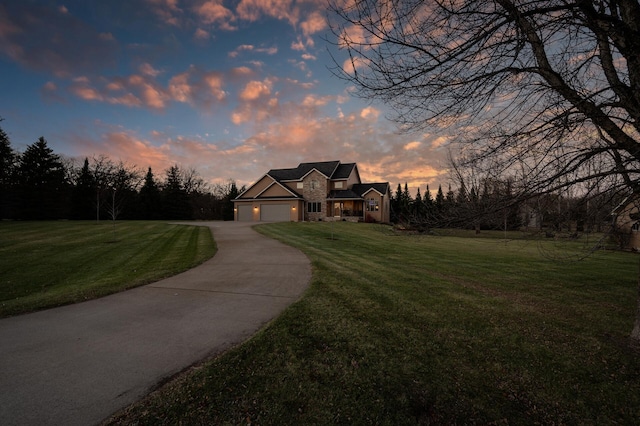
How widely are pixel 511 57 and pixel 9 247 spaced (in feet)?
71.5

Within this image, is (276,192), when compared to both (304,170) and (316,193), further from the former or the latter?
(304,170)

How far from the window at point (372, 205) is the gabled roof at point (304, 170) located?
21.6 ft

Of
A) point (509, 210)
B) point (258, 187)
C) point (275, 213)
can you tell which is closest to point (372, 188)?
point (275, 213)

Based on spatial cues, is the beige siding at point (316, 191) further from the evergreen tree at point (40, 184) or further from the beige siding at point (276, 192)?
the evergreen tree at point (40, 184)

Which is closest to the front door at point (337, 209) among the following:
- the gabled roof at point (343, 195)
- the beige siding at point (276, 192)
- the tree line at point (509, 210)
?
the gabled roof at point (343, 195)

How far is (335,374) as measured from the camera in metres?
3.05

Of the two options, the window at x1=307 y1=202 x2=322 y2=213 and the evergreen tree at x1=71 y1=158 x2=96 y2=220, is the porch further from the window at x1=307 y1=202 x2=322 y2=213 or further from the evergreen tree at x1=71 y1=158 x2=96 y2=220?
the evergreen tree at x1=71 y1=158 x2=96 y2=220

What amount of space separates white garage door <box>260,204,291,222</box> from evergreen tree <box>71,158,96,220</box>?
2829 cm

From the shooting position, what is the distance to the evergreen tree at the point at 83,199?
40875mm

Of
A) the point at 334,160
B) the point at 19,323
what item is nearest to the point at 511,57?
the point at 19,323

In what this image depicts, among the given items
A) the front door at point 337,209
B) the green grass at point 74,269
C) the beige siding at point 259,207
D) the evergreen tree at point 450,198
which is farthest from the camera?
the front door at point 337,209

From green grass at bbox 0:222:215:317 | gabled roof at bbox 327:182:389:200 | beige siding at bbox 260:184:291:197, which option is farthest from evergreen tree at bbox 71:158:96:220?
gabled roof at bbox 327:182:389:200

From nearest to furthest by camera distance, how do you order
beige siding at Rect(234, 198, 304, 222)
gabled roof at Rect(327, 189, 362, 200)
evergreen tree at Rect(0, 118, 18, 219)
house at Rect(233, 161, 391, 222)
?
evergreen tree at Rect(0, 118, 18, 219), gabled roof at Rect(327, 189, 362, 200), beige siding at Rect(234, 198, 304, 222), house at Rect(233, 161, 391, 222)

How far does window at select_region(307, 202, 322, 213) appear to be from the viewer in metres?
35.8
